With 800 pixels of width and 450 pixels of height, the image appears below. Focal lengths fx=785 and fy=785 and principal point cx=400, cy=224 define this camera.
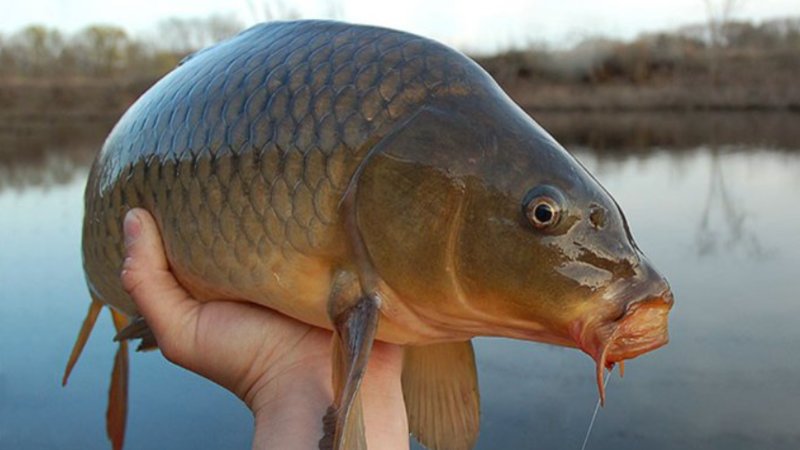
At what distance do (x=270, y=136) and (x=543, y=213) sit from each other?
1.96ft

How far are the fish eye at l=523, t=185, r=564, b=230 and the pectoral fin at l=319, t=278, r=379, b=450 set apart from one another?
324 mm

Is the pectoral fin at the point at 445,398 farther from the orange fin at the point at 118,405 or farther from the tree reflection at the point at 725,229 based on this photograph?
the tree reflection at the point at 725,229

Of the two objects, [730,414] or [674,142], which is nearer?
[730,414]

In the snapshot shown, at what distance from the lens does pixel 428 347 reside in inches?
70.1

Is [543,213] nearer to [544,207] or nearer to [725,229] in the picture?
[544,207]

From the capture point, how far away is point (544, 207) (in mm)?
1320

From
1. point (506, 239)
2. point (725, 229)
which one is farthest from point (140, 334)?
point (725, 229)

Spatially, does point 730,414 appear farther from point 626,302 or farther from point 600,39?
point 600,39

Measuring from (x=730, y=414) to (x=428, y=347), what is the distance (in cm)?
495

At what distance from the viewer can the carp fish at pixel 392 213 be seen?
131 centimetres

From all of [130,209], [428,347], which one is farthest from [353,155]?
[130,209]

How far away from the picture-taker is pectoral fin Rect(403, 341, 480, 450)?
5.81 feet

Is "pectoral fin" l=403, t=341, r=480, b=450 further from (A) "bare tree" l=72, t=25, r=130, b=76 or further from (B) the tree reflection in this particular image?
(A) "bare tree" l=72, t=25, r=130, b=76

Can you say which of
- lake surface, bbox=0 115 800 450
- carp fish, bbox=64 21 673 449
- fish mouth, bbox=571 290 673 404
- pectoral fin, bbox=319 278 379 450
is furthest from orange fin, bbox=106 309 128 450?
lake surface, bbox=0 115 800 450
